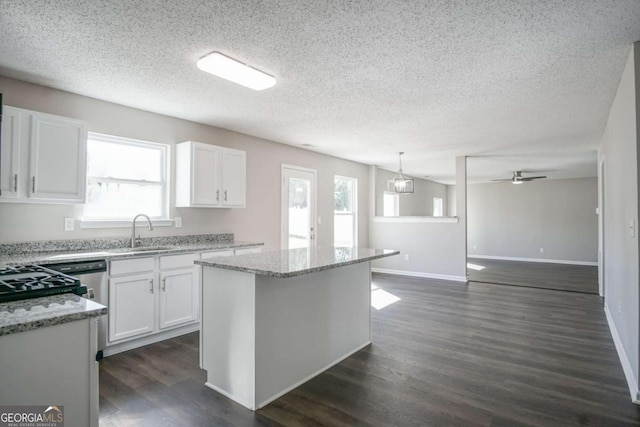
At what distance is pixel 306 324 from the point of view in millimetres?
2627

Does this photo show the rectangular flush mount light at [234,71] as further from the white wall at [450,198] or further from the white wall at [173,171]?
the white wall at [450,198]

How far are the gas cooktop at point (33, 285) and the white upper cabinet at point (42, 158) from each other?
1180 millimetres

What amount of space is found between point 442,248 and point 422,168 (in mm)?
2394

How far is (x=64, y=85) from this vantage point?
311cm

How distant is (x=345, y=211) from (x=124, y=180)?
4.36 metres

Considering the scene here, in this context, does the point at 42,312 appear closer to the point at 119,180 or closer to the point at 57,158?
the point at 57,158

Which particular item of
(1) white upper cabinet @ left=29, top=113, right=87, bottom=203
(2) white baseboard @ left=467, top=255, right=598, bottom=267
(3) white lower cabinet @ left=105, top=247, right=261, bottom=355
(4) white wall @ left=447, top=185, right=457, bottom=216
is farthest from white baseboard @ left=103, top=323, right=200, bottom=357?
(4) white wall @ left=447, top=185, right=457, bottom=216

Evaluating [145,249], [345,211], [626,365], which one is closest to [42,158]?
[145,249]

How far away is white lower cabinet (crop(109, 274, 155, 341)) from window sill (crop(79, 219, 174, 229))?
2.44 ft

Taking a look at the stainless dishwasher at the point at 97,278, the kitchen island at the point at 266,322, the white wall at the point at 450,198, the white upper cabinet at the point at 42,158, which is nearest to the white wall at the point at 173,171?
the white upper cabinet at the point at 42,158

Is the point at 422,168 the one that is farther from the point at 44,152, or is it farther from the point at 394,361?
the point at 44,152

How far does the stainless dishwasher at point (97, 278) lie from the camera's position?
2.78m

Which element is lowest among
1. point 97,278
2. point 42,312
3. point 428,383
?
point 428,383

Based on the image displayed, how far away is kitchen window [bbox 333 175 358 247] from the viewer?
696cm
